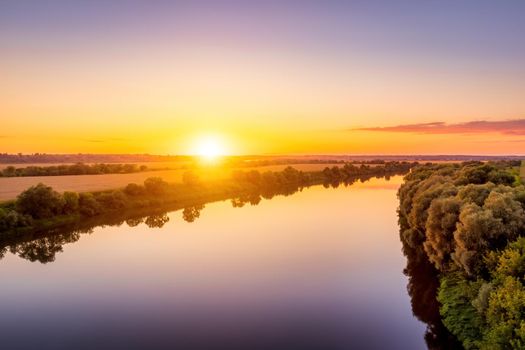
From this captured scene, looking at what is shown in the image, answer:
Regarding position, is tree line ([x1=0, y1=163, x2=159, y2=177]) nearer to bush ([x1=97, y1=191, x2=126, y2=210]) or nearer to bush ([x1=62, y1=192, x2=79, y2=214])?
bush ([x1=97, y1=191, x2=126, y2=210])

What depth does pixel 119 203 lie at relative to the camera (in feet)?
179

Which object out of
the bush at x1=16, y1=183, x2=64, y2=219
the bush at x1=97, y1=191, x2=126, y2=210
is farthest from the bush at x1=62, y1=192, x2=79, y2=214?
the bush at x1=97, y1=191, x2=126, y2=210

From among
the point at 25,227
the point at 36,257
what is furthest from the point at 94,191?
the point at 36,257

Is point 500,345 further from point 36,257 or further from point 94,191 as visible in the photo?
point 94,191

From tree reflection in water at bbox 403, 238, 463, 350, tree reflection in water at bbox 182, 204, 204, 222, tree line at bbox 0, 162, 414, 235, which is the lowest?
tree reflection in water at bbox 403, 238, 463, 350

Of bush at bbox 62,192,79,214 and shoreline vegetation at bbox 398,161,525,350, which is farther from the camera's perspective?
bush at bbox 62,192,79,214

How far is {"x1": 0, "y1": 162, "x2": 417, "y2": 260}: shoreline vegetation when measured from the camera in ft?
135

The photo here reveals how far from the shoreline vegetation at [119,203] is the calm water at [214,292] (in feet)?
16.0

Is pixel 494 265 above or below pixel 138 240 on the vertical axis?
above

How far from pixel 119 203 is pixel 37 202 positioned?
1217 cm

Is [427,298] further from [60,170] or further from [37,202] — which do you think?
[60,170]

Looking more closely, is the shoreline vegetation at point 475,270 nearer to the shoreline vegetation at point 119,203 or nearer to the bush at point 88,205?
the shoreline vegetation at point 119,203

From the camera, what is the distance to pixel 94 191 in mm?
56594

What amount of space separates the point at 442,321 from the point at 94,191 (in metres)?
48.7
